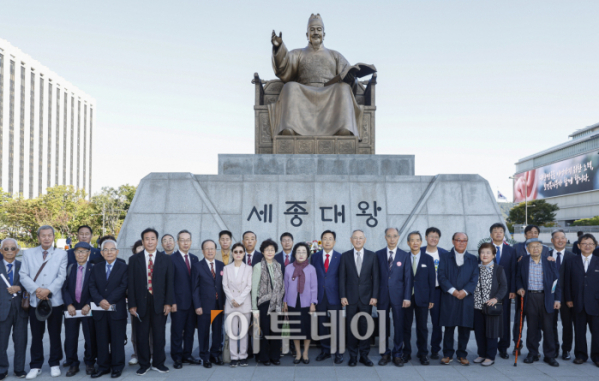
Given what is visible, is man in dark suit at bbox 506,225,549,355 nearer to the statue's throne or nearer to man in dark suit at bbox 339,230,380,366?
man in dark suit at bbox 339,230,380,366

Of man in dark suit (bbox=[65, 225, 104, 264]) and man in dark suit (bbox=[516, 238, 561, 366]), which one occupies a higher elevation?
man in dark suit (bbox=[65, 225, 104, 264])

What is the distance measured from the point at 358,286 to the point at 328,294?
342 millimetres

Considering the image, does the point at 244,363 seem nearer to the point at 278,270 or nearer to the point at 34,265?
the point at 278,270

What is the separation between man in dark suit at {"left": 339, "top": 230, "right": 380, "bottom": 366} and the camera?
4938 millimetres

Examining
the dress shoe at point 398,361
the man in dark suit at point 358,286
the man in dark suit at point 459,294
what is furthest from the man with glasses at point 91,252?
the man in dark suit at point 459,294

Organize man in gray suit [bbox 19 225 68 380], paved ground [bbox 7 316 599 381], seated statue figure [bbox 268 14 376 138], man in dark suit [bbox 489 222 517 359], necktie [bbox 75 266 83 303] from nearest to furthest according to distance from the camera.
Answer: paved ground [bbox 7 316 599 381] < man in gray suit [bbox 19 225 68 380] < necktie [bbox 75 266 83 303] < man in dark suit [bbox 489 222 517 359] < seated statue figure [bbox 268 14 376 138]

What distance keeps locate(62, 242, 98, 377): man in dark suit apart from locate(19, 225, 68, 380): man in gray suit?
0.09 meters

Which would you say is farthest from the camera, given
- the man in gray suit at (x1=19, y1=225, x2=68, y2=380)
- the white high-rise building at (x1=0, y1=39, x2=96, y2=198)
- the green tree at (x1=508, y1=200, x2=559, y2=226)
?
the white high-rise building at (x1=0, y1=39, x2=96, y2=198)

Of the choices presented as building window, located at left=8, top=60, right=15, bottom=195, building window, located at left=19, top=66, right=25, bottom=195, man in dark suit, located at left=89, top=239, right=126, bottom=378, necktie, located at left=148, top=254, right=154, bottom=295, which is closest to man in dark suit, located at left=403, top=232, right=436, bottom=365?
necktie, located at left=148, top=254, right=154, bottom=295

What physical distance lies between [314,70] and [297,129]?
5.29ft

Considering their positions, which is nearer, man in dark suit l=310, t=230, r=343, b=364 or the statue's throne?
man in dark suit l=310, t=230, r=343, b=364

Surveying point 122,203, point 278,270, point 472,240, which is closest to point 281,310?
point 278,270

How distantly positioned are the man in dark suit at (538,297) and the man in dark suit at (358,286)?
1717 mm

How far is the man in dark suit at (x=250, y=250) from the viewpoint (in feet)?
16.9
